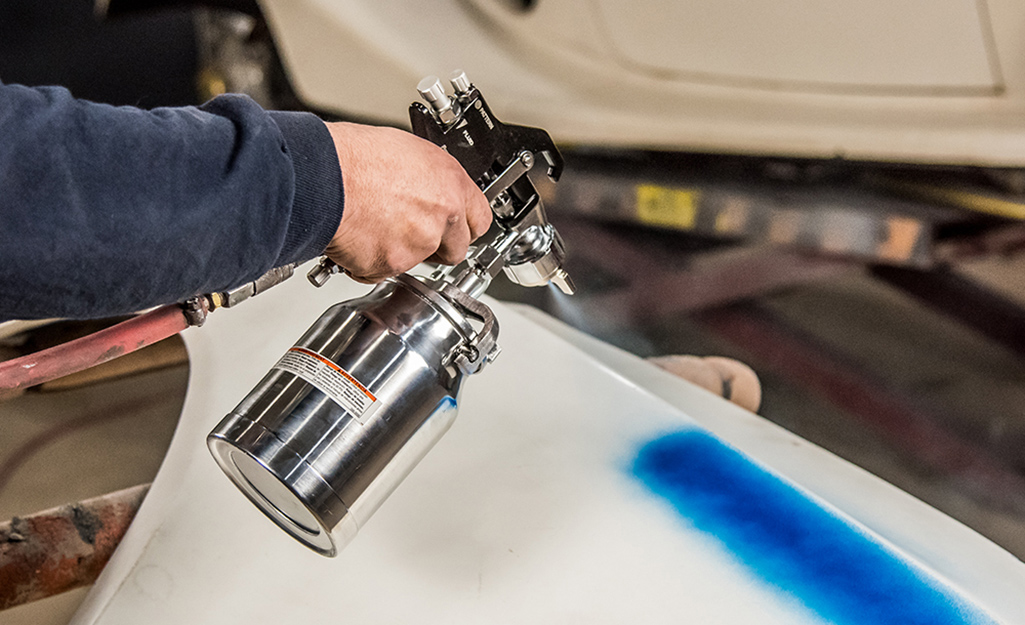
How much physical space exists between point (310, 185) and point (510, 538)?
1.21 feet

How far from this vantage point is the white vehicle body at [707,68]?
144 centimetres

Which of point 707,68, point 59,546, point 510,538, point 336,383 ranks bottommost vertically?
point 707,68

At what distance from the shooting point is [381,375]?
2.15ft

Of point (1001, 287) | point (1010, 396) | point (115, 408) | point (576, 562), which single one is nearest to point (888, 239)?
point (1010, 396)

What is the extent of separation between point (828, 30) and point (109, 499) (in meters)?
1.37

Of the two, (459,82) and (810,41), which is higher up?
(459,82)

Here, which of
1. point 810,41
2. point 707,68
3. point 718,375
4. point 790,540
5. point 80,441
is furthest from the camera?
point 707,68

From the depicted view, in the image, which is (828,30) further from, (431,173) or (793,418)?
(431,173)

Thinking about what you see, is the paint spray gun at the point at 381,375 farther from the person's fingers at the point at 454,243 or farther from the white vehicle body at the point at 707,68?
the white vehicle body at the point at 707,68

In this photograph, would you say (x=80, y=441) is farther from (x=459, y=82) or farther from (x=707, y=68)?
(x=707, y=68)

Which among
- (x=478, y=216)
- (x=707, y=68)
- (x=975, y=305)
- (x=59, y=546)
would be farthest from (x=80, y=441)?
(x=975, y=305)

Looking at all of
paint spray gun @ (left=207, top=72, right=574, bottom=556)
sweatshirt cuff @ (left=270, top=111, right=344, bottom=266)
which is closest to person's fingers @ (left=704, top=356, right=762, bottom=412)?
paint spray gun @ (left=207, top=72, right=574, bottom=556)

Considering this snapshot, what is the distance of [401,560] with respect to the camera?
0.73 m

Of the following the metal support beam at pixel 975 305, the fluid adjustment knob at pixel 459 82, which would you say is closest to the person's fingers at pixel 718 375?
the fluid adjustment knob at pixel 459 82
